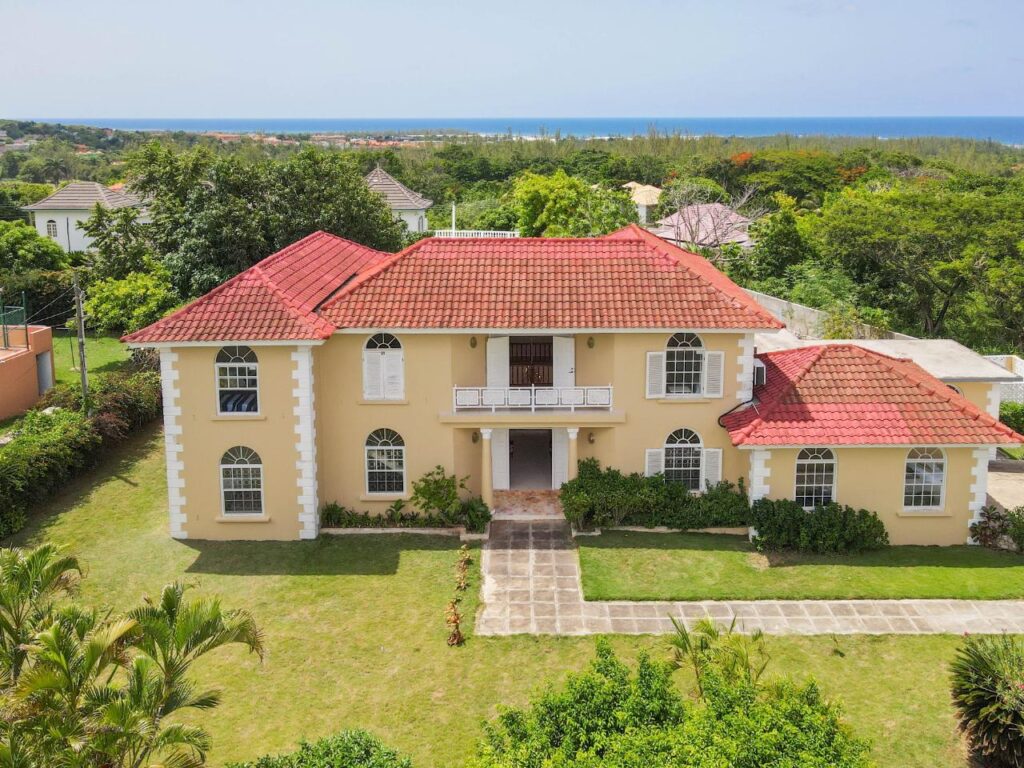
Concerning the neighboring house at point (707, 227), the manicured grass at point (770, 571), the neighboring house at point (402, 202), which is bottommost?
the manicured grass at point (770, 571)

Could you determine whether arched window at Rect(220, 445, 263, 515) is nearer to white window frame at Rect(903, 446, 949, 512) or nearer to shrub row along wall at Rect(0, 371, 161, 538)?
shrub row along wall at Rect(0, 371, 161, 538)

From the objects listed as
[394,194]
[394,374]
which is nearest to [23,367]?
[394,374]

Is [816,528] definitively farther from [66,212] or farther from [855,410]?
[66,212]

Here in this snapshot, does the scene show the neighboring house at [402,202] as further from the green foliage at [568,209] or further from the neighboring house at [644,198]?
the neighboring house at [644,198]

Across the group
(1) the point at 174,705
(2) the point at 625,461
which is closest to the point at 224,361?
(2) the point at 625,461

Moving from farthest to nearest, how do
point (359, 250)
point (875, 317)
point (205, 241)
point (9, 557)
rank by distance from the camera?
point (875, 317), point (205, 241), point (359, 250), point (9, 557)

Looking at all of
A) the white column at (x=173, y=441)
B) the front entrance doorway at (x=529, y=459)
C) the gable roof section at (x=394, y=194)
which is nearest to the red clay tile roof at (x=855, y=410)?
the front entrance doorway at (x=529, y=459)

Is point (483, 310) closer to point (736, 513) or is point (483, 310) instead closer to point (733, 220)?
point (736, 513)
